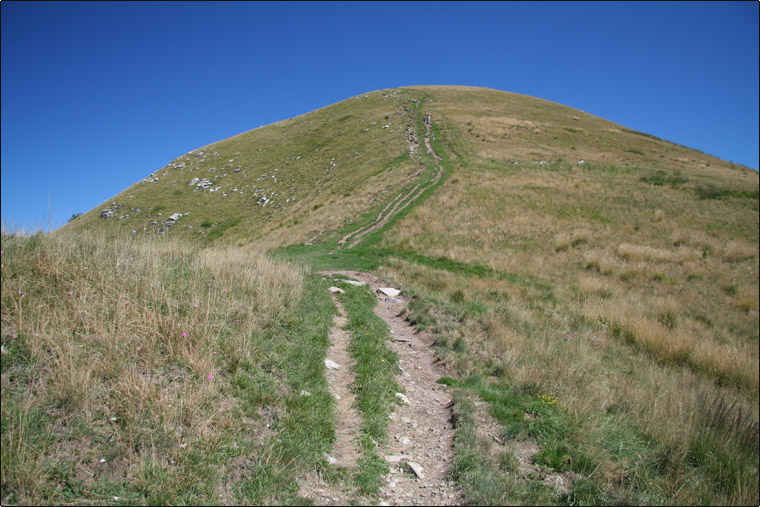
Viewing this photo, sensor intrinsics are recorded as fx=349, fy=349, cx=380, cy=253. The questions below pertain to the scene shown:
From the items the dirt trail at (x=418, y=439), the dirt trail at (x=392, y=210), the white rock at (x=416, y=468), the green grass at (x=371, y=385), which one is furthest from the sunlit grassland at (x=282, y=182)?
the white rock at (x=416, y=468)

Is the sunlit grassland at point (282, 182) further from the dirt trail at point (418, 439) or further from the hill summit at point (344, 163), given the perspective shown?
the dirt trail at point (418, 439)

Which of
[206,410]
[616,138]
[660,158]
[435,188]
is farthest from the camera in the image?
[616,138]

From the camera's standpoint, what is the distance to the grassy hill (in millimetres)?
3443

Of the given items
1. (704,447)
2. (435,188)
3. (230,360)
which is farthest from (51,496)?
(435,188)

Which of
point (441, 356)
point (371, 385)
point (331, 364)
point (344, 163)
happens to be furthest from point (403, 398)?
point (344, 163)

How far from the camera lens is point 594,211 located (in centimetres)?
2439

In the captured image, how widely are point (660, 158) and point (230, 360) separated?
166 feet

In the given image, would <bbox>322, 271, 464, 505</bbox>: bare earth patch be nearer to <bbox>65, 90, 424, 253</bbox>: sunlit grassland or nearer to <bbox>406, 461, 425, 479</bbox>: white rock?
<bbox>406, 461, 425, 479</bbox>: white rock

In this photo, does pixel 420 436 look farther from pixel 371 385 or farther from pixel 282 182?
pixel 282 182

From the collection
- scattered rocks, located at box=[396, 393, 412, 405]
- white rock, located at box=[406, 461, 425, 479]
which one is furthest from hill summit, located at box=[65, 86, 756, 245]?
white rock, located at box=[406, 461, 425, 479]

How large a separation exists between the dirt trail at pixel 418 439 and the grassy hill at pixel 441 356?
22 centimetres

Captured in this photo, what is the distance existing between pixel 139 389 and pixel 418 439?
3543mm

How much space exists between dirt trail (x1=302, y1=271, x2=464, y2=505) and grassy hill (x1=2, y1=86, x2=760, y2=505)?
22cm

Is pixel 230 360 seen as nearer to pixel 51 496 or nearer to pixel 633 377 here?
pixel 51 496
